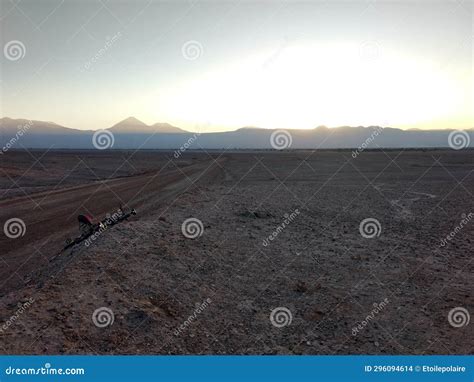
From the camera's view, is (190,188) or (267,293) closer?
(267,293)

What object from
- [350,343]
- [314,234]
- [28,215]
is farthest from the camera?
[28,215]

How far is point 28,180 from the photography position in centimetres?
3112

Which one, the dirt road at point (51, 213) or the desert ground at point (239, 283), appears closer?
the desert ground at point (239, 283)

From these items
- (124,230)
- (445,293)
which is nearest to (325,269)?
(445,293)

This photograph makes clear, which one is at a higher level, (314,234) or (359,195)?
(359,195)

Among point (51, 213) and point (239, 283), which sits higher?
point (239, 283)

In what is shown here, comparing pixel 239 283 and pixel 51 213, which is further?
pixel 51 213

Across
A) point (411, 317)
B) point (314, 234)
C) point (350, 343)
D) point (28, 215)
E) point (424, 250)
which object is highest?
point (424, 250)

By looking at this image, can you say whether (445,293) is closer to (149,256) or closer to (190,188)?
(149,256)

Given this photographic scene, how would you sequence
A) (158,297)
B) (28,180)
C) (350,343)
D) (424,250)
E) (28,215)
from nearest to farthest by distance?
(350,343) → (158,297) → (424,250) → (28,215) → (28,180)

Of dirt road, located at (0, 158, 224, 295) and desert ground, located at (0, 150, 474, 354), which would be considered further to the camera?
dirt road, located at (0, 158, 224, 295)

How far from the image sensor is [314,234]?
48.4 ft

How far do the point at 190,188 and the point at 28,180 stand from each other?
15718 millimetres

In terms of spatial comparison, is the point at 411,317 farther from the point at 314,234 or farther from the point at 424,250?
the point at 314,234
